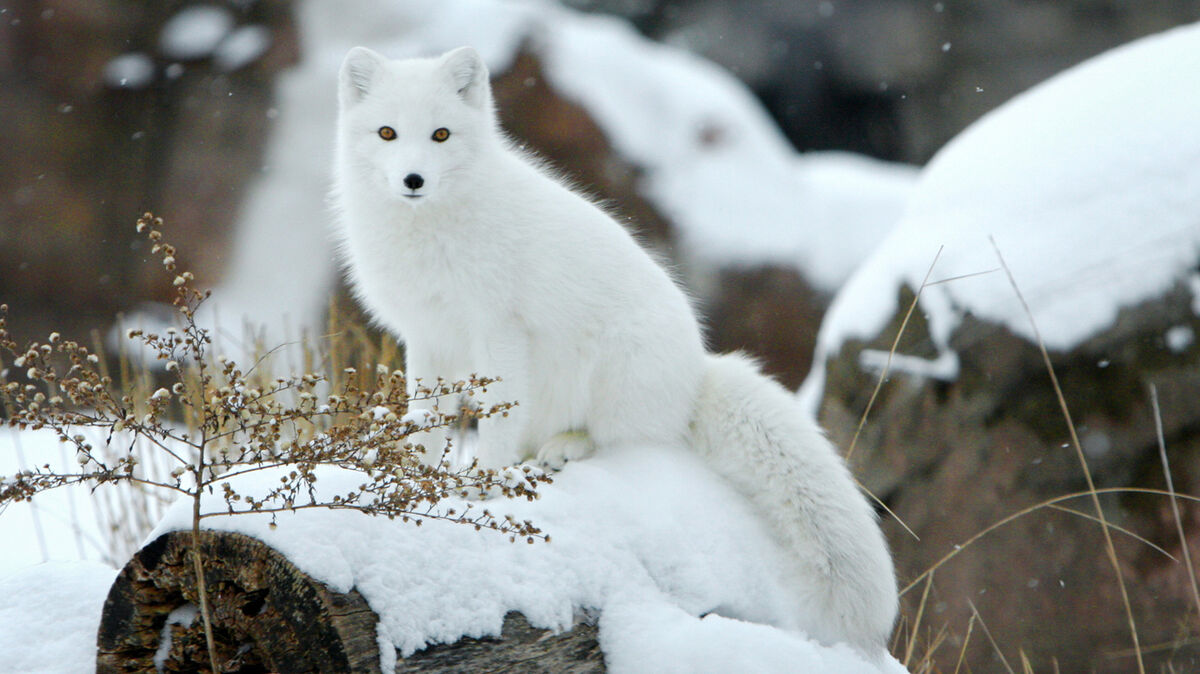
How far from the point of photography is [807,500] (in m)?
2.04

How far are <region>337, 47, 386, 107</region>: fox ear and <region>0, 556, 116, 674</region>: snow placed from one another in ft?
3.73

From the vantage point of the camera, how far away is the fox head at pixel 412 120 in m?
2.06

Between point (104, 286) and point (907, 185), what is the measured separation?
237 inches

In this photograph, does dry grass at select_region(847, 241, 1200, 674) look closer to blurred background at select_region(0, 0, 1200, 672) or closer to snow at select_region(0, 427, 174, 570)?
snow at select_region(0, 427, 174, 570)

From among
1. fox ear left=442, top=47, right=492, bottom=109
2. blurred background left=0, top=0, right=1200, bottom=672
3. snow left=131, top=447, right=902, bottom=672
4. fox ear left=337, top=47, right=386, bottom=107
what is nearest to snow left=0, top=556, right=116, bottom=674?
snow left=131, top=447, right=902, bottom=672

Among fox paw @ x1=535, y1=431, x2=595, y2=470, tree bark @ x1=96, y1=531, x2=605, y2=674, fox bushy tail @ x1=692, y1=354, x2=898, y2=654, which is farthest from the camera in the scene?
fox paw @ x1=535, y1=431, x2=595, y2=470

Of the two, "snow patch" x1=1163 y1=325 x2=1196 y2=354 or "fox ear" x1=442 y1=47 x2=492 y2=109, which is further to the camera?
"snow patch" x1=1163 y1=325 x2=1196 y2=354

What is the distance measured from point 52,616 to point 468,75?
1.39 meters

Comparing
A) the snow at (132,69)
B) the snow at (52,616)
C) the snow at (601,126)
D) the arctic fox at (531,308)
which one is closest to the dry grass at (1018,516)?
the arctic fox at (531,308)

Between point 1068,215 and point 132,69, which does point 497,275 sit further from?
point 132,69

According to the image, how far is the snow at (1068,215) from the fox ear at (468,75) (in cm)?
172

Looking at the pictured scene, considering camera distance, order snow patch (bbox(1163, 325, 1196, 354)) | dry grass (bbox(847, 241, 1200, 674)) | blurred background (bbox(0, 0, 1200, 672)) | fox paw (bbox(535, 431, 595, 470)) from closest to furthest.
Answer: dry grass (bbox(847, 241, 1200, 674)) → fox paw (bbox(535, 431, 595, 470)) → snow patch (bbox(1163, 325, 1196, 354)) → blurred background (bbox(0, 0, 1200, 672))

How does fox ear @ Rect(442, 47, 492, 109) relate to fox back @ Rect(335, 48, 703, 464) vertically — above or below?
above

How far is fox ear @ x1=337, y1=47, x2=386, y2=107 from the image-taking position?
2.20m
